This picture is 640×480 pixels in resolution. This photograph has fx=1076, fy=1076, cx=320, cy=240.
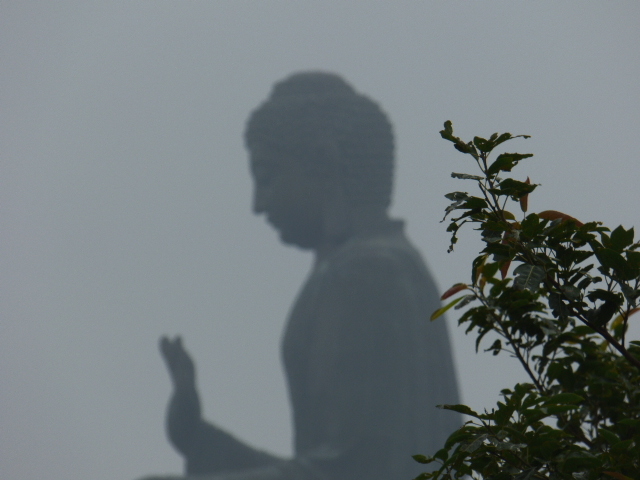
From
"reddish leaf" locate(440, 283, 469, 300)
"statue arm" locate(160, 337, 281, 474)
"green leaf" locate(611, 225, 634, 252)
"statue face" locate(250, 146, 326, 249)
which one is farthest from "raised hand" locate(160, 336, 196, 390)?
"green leaf" locate(611, 225, 634, 252)

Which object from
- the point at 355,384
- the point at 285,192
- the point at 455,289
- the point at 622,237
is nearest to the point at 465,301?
the point at 455,289

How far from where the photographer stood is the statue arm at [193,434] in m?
8.81

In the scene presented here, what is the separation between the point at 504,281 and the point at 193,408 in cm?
699

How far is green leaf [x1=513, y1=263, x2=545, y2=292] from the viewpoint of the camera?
62.4 inches

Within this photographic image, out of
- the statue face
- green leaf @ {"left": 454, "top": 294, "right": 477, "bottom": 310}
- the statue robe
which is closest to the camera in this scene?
green leaf @ {"left": 454, "top": 294, "right": 477, "bottom": 310}

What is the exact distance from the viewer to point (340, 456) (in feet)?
30.0

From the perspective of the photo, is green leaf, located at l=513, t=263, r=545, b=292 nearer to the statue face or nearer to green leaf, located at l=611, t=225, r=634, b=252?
green leaf, located at l=611, t=225, r=634, b=252

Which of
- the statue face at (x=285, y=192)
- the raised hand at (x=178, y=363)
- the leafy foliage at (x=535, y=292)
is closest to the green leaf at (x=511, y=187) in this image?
the leafy foliage at (x=535, y=292)

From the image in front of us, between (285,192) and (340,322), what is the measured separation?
4.53 feet

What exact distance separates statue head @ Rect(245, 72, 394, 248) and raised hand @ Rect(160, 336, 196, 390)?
169 centimetres

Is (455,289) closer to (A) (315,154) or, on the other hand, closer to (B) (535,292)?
(B) (535,292)

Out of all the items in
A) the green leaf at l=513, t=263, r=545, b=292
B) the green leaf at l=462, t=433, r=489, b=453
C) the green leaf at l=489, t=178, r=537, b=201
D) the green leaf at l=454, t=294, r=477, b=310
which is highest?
the green leaf at l=489, t=178, r=537, b=201

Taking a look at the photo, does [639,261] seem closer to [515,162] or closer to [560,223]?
[560,223]

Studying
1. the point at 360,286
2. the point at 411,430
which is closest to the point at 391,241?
the point at 360,286
